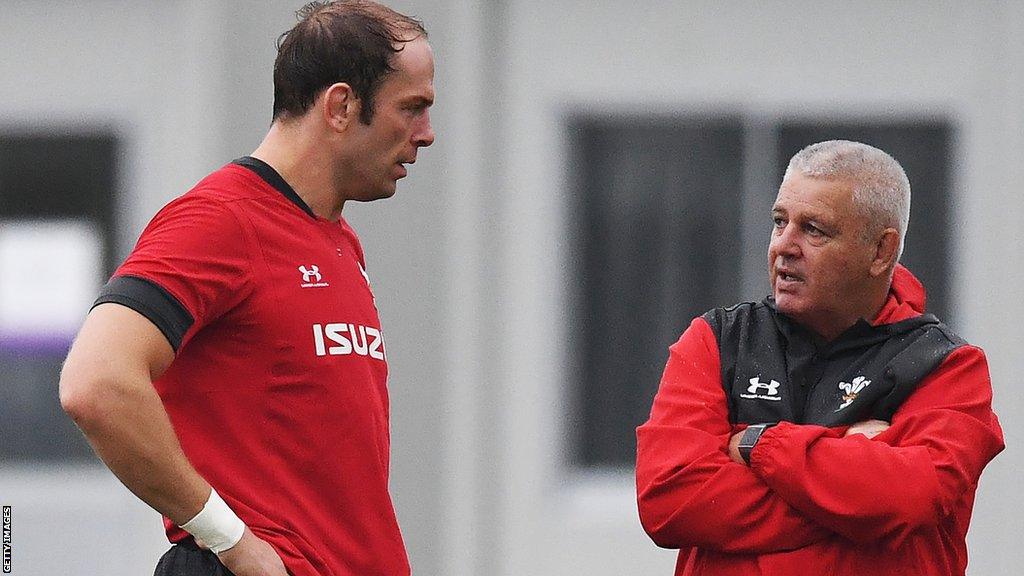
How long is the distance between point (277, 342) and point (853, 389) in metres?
1.07

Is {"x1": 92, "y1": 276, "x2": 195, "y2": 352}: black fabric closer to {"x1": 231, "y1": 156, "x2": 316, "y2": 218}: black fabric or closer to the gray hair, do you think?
{"x1": 231, "y1": 156, "x2": 316, "y2": 218}: black fabric

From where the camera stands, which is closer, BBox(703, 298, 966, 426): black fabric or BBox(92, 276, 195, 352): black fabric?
BBox(92, 276, 195, 352): black fabric

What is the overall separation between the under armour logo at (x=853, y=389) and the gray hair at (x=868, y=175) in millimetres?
263

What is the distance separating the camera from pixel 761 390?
9.10ft

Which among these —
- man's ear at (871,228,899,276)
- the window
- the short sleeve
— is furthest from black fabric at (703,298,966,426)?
the window

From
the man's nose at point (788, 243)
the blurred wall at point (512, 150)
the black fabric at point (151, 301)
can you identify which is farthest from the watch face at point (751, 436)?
the blurred wall at point (512, 150)

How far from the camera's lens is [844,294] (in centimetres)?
277

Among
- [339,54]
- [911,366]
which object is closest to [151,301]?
[339,54]

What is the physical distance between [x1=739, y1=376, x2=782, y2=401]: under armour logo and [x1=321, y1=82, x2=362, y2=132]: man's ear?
905 mm

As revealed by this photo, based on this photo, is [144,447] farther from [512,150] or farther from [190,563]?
[512,150]

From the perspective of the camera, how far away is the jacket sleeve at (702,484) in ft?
8.75

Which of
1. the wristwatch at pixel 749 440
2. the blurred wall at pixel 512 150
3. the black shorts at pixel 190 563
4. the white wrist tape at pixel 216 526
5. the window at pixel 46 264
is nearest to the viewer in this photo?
the white wrist tape at pixel 216 526

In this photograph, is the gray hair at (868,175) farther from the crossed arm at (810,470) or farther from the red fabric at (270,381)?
the red fabric at (270,381)

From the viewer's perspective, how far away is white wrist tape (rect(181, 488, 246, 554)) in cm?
235
